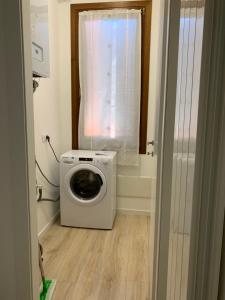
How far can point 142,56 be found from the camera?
2.90 metres

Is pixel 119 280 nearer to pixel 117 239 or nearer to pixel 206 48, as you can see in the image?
pixel 117 239

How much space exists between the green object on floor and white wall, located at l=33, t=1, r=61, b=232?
79 centimetres

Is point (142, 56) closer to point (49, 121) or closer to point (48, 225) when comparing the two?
point (49, 121)

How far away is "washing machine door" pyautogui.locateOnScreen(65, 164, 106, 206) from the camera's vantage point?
270 centimetres

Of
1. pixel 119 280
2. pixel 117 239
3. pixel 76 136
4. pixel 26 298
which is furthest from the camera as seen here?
pixel 76 136

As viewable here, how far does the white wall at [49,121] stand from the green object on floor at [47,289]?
0.79m

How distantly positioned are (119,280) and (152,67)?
2.24 metres

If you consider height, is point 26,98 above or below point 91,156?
above

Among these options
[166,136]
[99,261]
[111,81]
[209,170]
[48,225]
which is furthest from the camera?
[111,81]

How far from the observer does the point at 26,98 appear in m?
1.23

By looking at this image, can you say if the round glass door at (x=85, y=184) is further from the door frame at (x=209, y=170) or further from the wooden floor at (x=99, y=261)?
the door frame at (x=209, y=170)

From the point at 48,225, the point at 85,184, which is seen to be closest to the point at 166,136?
the point at 85,184

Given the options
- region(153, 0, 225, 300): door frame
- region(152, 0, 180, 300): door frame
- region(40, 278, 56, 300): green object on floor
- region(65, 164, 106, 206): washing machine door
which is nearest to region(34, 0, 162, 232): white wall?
region(65, 164, 106, 206): washing machine door

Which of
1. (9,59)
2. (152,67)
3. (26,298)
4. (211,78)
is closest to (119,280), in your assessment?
(26,298)
